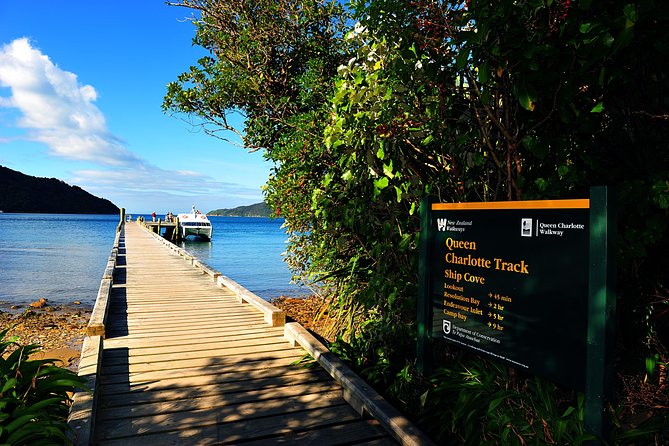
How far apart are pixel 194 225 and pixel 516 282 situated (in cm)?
5305

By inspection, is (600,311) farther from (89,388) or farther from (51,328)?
(51,328)

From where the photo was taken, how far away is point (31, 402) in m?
3.34

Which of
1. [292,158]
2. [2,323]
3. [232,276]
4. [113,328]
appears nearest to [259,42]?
[292,158]

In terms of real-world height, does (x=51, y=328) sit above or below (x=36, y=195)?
below

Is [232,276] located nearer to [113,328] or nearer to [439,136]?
[113,328]

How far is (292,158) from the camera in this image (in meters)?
6.12

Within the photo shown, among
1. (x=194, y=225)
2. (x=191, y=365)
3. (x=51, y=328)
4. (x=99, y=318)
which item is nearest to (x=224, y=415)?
(x=191, y=365)

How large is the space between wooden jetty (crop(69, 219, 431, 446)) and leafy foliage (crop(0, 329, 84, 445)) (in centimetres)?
17

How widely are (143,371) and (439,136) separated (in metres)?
3.77

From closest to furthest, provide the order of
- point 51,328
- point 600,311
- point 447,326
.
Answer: point 600,311 → point 447,326 → point 51,328

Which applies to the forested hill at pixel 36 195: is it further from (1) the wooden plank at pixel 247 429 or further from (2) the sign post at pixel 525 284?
(2) the sign post at pixel 525 284

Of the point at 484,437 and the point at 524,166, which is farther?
the point at 524,166

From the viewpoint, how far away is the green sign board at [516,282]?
8.32 ft

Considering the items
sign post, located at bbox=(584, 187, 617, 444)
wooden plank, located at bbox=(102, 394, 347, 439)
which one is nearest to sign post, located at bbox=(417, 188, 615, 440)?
sign post, located at bbox=(584, 187, 617, 444)
